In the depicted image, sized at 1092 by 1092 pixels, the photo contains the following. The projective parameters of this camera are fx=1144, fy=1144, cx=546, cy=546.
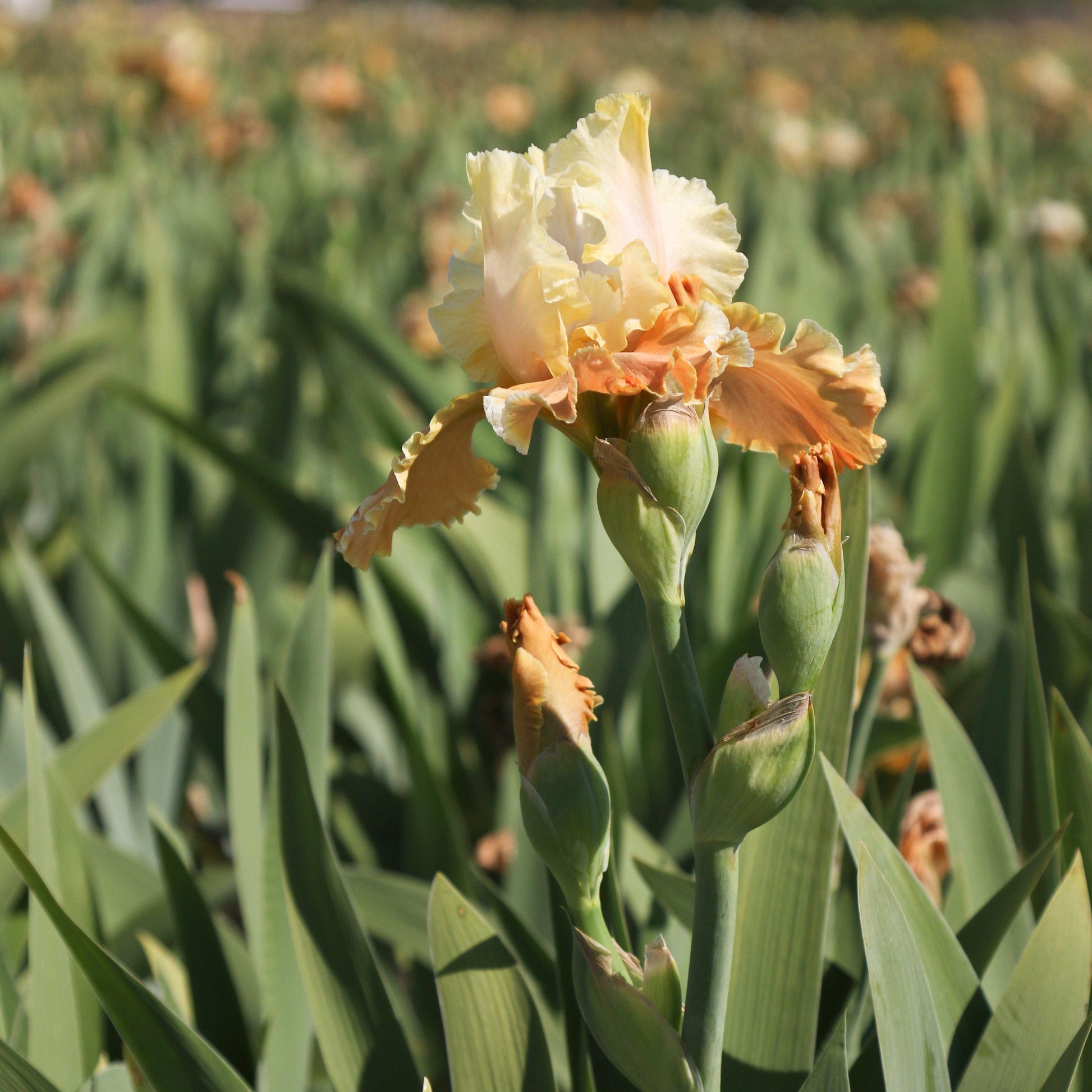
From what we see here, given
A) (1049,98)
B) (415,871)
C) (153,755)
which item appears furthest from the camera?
(1049,98)

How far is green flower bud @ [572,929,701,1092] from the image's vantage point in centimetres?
36

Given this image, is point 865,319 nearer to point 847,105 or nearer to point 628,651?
point 628,651

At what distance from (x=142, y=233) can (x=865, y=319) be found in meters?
1.11

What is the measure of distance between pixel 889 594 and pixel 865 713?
6 cm

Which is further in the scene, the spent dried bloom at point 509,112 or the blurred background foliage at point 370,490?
the spent dried bloom at point 509,112

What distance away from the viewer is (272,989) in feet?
1.94

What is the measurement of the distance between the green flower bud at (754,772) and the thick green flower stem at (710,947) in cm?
1

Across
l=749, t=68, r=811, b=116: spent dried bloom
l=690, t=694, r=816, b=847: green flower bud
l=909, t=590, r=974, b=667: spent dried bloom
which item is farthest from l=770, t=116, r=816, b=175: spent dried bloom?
l=690, t=694, r=816, b=847: green flower bud

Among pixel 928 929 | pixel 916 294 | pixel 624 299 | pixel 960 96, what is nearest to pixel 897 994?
pixel 928 929

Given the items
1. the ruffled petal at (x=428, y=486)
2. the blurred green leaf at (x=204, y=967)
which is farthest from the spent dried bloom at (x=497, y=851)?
the ruffled petal at (x=428, y=486)

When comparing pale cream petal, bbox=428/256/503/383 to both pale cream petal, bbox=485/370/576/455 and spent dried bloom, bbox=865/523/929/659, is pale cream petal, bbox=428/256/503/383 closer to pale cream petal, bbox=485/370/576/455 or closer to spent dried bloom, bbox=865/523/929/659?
pale cream petal, bbox=485/370/576/455

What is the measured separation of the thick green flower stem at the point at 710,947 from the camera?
367mm

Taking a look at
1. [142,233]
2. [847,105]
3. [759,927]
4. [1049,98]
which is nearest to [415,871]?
[759,927]

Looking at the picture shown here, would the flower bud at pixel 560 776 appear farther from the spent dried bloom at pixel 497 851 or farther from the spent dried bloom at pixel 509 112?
the spent dried bloom at pixel 509 112
